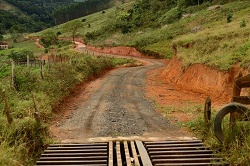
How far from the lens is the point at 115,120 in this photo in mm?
10422

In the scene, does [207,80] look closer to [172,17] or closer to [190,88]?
[190,88]

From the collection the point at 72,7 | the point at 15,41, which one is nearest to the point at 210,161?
the point at 15,41

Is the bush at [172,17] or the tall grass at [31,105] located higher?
the bush at [172,17]

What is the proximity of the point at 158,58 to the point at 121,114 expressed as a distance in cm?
2837

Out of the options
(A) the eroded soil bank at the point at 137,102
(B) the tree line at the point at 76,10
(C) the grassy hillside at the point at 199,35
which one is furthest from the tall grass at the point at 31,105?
(B) the tree line at the point at 76,10

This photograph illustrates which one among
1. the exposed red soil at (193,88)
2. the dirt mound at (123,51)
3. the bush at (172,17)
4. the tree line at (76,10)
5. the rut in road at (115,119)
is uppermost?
the tree line at (76,10)

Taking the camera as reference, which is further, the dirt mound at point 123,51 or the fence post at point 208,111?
the dirt mound at point 123,51

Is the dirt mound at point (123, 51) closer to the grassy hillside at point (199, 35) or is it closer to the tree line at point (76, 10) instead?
the grassy hillside at point (199, 35)

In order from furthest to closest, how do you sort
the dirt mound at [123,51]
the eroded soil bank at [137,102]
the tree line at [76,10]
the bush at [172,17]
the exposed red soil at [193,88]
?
the tree line at [76,10]
the bush at [172,17]
the dirt mound at [123,51]
the exposed red soil at [193,88]
the eroded soil bank at [137,102]

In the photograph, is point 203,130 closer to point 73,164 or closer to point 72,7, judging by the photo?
point 73,164

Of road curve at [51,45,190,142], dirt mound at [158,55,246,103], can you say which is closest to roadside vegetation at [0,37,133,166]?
road curve at [51,45,190,142]

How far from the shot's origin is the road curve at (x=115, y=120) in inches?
347

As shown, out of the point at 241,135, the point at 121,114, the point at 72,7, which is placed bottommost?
the point at 121,114

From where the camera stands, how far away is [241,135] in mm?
6238
